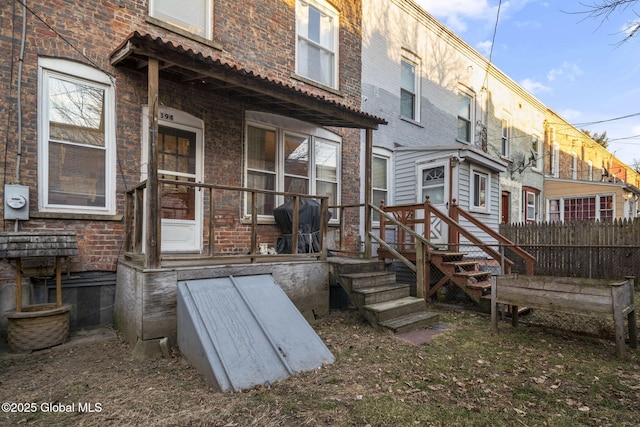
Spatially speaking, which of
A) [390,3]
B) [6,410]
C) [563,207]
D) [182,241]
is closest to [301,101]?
[182,241]

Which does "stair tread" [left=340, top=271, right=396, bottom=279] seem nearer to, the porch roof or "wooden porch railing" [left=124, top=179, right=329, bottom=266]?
"wooden porch railing" [left=124, top=179, right=329, bottom=266]

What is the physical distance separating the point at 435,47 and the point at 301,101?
317 inches

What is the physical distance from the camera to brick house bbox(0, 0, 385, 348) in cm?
449

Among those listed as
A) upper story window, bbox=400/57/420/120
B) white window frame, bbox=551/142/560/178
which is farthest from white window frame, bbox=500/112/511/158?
upper story window, bbox=400/57/420/120

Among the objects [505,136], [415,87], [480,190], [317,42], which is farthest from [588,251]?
[317,42]

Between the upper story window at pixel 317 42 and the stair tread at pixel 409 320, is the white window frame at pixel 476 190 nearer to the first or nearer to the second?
the upper story window at pixel 317 42

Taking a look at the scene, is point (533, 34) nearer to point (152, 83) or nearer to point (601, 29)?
point (601, 29)

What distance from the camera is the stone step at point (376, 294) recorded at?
555cm

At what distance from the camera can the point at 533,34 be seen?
9195 millimetres

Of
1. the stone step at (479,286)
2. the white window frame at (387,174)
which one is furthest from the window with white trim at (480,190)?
the stone step at (479,286)

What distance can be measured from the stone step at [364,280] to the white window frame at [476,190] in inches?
184

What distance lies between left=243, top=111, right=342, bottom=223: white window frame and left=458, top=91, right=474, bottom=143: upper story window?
668 cm

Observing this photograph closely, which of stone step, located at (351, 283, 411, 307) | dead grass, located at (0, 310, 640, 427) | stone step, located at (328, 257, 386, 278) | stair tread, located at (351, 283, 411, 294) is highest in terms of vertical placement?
stone step, located at (328, 257, 386, 278)

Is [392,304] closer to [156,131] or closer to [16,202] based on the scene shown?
[156,131]
